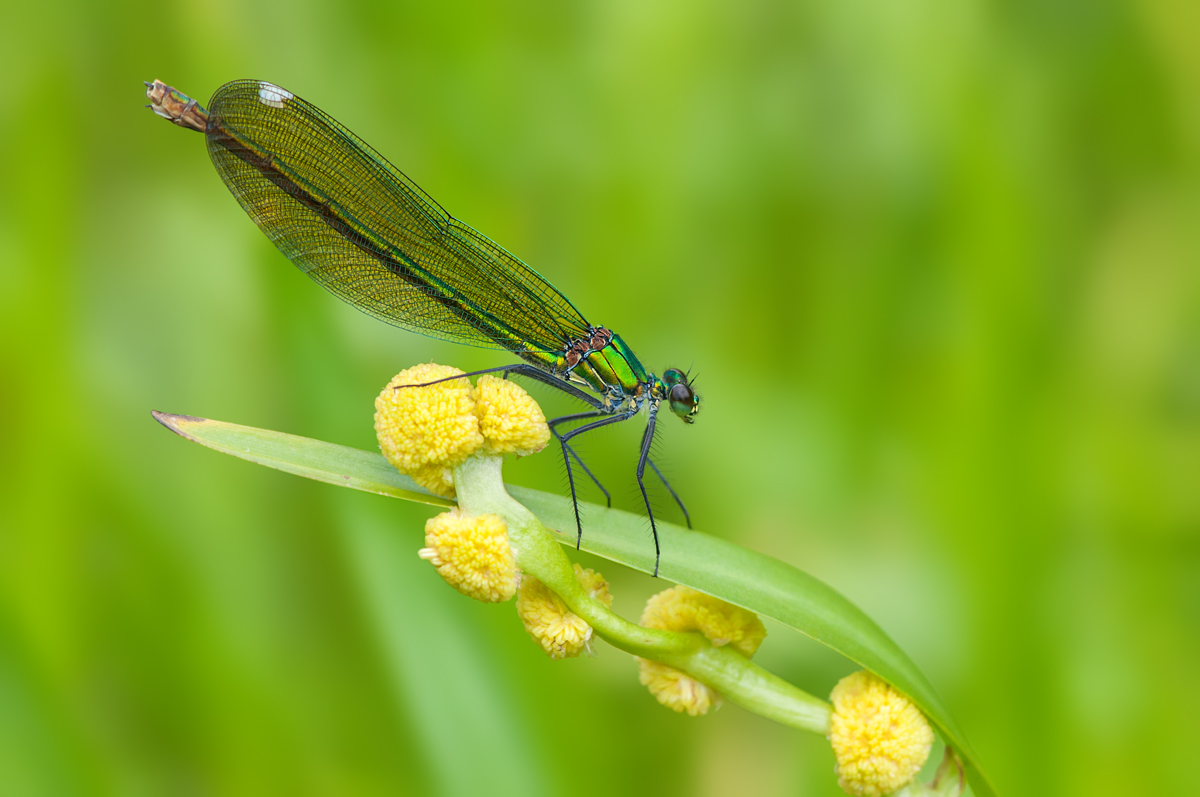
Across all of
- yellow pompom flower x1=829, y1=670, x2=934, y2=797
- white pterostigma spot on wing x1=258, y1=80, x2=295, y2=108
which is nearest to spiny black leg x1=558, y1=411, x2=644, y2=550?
yellow pompom flower x1=829, y1=670, x2=934, y2=797

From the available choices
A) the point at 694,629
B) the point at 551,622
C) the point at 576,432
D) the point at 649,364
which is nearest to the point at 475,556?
the point at 551,622

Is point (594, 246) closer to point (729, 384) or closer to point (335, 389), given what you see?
point (729, 384)

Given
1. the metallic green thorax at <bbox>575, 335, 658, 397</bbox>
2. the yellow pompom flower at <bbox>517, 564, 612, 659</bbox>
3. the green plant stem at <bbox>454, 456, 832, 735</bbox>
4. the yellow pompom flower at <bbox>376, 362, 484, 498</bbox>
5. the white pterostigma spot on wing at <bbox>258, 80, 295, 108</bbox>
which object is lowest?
the yellow pompom flower at <bbox>517, 564, 612, 659</bbox>

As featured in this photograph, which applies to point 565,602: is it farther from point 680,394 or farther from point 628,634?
point 680,394

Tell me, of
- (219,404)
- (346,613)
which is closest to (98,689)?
(346,613)

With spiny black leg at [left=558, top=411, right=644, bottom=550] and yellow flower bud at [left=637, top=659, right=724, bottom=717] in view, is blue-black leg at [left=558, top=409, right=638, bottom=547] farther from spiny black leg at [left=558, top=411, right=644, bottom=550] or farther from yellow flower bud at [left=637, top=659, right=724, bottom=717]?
yellow flower bud at [left=637, top=659, right=724, bottom=717]

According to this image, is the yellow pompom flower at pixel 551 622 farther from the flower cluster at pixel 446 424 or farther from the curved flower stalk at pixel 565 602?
the flower cluster at pixel 446 424
